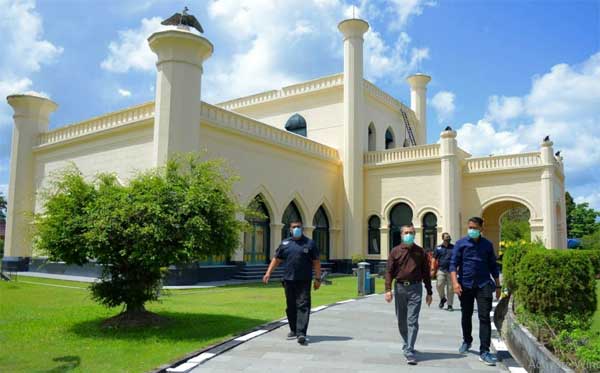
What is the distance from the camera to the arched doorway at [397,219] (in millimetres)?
24078

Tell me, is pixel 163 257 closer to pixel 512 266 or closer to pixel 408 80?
pixel 512 266

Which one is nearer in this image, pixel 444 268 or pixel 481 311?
pixel 481 311

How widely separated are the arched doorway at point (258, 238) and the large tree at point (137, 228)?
443 inches

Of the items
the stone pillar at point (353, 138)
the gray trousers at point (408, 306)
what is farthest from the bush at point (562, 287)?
the stone pillar at point (353, 138)

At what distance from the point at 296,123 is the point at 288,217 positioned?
6.73m

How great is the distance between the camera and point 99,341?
6.99 metres

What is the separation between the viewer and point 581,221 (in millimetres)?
44719

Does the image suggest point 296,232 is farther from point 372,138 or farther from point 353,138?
point 372,138

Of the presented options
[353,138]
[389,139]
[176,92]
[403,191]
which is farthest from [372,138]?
[176,92]

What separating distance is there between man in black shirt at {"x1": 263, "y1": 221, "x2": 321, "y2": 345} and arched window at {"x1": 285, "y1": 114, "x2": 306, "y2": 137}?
19669mm

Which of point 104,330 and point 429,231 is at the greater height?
point 429,231

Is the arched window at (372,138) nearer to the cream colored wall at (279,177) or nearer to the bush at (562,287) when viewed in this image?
the cream colored wall at (279,177)

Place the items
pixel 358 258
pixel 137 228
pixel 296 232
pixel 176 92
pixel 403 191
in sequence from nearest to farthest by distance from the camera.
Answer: pixel 296 232
pixel 137 228
pixel 176 92
pixel 358 258
pixel 403 191

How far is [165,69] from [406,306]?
1311 cm
